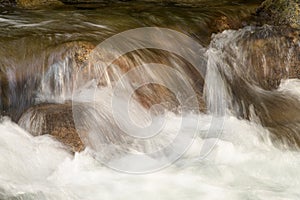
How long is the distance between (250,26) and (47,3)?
12.4 feet

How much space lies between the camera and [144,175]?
523 cm

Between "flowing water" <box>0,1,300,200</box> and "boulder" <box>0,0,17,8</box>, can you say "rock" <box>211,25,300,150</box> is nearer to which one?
"flowing water" <box>0,1,300,200</box>

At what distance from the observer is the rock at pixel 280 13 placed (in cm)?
778

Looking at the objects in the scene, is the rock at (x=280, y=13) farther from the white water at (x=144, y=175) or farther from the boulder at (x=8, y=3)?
the boulder at (x=8, y=3)

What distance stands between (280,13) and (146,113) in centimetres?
357

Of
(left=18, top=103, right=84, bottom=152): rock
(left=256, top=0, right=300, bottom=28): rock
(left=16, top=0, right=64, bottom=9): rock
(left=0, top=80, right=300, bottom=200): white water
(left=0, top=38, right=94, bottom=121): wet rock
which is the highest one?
(left=256, top=0, right=300, bottom=28): rock

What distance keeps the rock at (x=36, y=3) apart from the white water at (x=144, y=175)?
Answer: 3.55 m

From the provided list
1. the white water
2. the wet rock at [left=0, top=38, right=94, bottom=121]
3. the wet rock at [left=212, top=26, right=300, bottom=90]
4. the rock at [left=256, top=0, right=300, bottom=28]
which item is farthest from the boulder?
the rock at [left=256, top=0, right=300, bottom=28]

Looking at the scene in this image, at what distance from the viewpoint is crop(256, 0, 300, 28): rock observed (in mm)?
7781

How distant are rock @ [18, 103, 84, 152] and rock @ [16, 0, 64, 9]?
3.60 meters

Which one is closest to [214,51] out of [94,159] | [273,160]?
[273,160]

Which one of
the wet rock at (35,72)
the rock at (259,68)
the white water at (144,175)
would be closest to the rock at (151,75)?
the wet rock at (35,72)

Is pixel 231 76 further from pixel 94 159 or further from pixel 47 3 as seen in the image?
pixel 47 3

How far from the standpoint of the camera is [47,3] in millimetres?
8578
